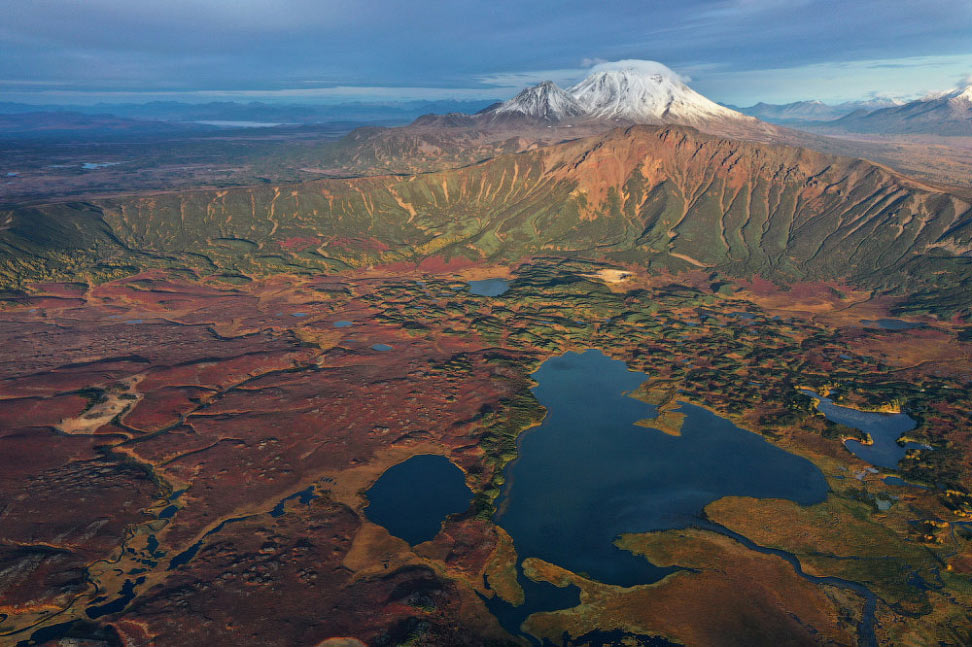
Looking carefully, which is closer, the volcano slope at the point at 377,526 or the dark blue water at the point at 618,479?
the volcano slope at the point at 377,526

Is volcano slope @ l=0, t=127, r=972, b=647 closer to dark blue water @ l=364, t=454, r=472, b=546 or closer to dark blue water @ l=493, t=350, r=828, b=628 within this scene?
dark blue water @ l=364, t=454, r=472, b=546

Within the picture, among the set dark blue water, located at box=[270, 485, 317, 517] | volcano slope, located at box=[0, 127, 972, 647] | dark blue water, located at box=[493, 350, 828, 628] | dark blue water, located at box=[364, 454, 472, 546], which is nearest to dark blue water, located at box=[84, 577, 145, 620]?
volcano slope, located at box=[0, 127, 972, 647]

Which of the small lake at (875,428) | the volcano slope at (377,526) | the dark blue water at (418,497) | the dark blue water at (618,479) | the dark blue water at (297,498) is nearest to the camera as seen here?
the volcano slope at (377,526)

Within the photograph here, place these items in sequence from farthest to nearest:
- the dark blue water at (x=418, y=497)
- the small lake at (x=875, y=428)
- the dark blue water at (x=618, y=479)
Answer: the small lake at (x=875, y=428), the dark blue water at (x=418, y=497), the dark blue water at (x=618, y=479)

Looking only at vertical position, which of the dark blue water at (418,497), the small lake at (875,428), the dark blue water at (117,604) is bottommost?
the dark blue water at (117,604)

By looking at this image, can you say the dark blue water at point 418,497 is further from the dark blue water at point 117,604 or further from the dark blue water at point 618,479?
the dark blue water at point 117,604

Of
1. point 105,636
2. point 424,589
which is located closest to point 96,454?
point 105,636

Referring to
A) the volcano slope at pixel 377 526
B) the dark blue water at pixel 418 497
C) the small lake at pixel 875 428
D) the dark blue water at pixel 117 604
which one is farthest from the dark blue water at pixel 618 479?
the dark blue water at pixel 117 604

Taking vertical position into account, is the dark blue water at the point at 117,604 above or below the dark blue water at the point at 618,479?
below

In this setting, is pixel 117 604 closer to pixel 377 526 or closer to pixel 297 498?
pixel 297 498
